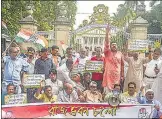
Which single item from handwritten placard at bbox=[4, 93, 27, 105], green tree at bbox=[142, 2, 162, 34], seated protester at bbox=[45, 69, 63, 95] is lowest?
handwritten placard at bbox=[4, 93, 27, 105]

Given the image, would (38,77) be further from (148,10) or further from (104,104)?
(148,10)

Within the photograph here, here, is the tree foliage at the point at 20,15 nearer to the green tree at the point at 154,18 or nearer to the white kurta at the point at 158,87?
the green tree at the point at 154,18

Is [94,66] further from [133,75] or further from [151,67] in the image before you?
[151,67]

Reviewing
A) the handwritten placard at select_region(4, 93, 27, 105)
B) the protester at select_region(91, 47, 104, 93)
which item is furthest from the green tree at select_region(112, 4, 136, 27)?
the handwritten placard at select_region(4, 93, 27, 105)

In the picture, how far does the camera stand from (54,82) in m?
4.59

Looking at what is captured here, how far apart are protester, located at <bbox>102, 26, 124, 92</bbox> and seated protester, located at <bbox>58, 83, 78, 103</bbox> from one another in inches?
16.3

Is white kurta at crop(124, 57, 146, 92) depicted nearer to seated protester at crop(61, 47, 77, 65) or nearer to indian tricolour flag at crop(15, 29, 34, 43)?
seated protester at crop(61, 47, 77, 65)

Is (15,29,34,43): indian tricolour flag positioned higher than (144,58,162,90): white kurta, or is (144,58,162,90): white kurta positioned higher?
(15,29,34,43): indian tricolour flag

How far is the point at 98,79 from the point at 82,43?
0.53 m

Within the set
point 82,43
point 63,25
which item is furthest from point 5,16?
point 82,43

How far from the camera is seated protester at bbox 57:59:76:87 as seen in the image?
460 cm

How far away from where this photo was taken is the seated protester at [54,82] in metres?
4.59

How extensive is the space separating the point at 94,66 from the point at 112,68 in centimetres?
24

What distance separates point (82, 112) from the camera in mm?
4562
